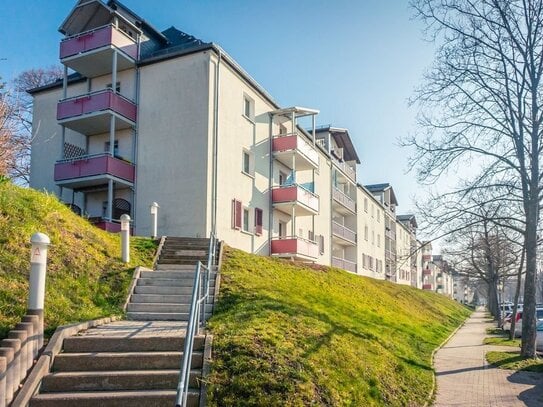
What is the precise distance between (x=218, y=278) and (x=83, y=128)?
1491 centimetres

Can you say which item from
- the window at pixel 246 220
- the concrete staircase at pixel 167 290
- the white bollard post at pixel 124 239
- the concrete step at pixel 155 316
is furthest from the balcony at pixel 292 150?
the concrete step at pixel 155 316

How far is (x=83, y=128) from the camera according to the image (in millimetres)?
23953

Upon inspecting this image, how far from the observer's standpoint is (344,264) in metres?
37.7

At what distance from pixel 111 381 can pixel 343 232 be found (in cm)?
3174

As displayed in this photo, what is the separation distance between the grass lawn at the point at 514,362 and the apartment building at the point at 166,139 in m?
5.51

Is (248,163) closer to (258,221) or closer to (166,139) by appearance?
(258,221)

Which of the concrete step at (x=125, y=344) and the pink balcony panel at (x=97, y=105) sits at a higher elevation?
the pink balcony panel at (x=97, y=105)

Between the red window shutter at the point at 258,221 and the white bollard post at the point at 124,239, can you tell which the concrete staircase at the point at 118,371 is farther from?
the red window shutter at the point at 258,221

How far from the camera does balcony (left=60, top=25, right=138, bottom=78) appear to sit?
22106 mm

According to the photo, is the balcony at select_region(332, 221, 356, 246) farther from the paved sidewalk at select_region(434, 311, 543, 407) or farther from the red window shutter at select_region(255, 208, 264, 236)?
the paved sidewalk at select_region(434, 311, 543, 407)

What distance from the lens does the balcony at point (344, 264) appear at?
117 ft

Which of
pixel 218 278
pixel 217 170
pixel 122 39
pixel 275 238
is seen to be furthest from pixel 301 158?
pixel 218 278

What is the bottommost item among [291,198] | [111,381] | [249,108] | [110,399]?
[110,399]

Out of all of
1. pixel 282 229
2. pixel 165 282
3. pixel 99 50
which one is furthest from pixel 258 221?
pixel 165 282
